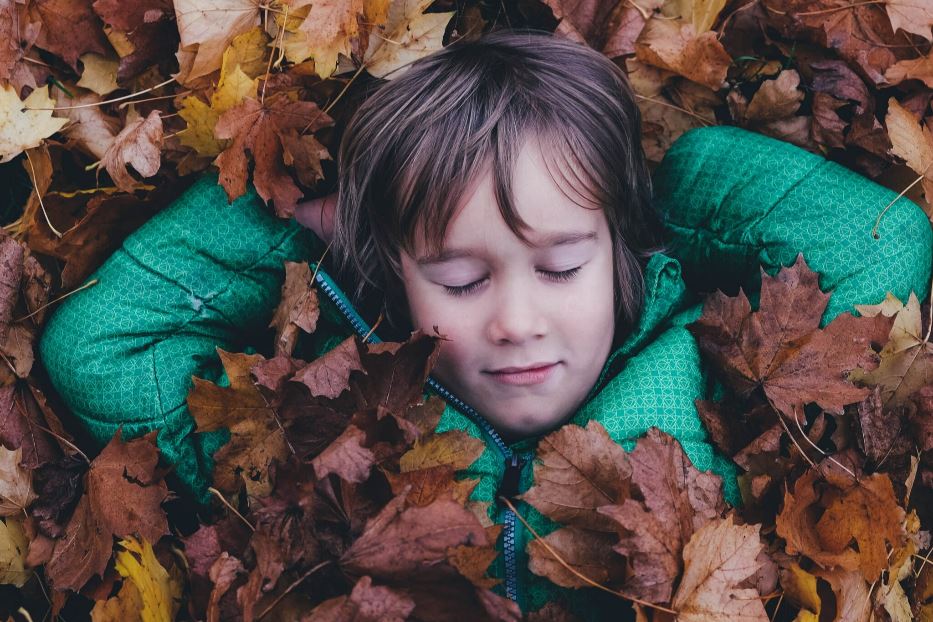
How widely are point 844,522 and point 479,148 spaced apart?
43.2 inches

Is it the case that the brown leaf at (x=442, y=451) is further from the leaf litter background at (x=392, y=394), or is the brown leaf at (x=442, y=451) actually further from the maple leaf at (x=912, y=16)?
the maple leaf at (x=912, y=16)

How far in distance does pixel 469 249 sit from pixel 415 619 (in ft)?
2.58

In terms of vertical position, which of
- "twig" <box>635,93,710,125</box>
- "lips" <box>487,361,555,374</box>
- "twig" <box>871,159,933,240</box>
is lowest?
"lips" <box>487,361,555,374</box>

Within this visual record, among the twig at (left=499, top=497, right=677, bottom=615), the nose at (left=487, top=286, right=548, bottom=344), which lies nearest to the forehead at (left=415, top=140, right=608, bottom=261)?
the nose at (left=487, top=286, right=548, bottom=344)

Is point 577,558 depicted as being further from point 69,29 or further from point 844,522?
point 69,29

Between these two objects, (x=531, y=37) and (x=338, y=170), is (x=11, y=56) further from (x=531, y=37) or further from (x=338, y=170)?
(x=531, y=37)

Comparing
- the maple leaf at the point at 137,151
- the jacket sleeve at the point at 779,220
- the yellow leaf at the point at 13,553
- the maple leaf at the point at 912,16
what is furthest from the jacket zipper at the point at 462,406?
the maple leaf at the point at 912,16

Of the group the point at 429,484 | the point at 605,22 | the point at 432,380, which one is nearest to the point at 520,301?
the point at 432,380

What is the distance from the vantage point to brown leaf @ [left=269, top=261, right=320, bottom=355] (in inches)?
79.0

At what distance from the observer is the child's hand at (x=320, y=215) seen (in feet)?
7.47

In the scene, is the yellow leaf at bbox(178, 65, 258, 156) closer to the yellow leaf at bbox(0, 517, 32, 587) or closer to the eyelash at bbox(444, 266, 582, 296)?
the eyelash at bbox(444, 266, 582, 296)

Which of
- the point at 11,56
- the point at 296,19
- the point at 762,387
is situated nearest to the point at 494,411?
the point at 762,387

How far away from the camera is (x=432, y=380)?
206cm

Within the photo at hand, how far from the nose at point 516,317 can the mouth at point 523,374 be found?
0.29 feet
